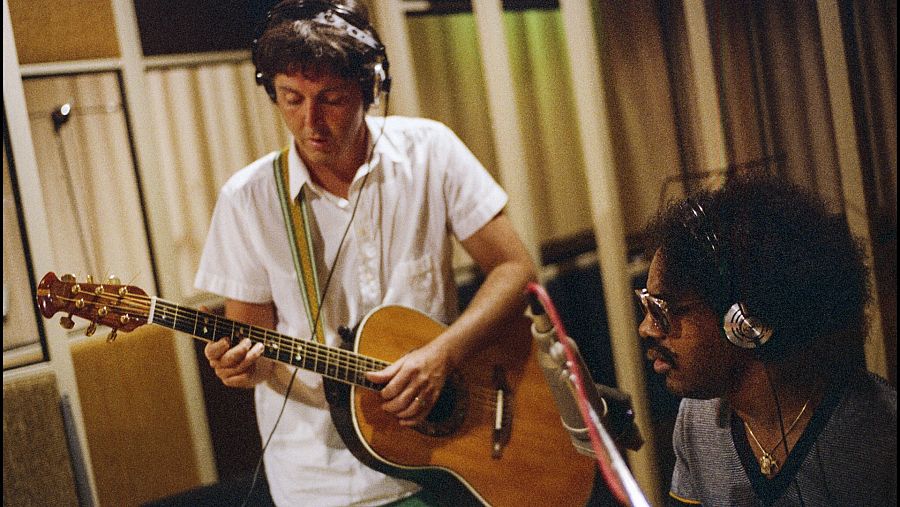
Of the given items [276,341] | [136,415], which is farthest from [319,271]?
[136,415]

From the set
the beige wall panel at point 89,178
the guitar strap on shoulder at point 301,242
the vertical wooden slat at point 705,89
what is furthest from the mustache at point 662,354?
the beige wall panel at point 89,178

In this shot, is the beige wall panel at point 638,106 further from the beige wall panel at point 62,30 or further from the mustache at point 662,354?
the beige wall panel at point 62,30

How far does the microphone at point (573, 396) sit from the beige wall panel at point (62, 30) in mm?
1042

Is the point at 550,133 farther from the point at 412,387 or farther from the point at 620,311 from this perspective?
the point at 412,387

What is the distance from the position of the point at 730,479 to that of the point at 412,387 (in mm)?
640

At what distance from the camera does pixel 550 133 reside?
2.87m

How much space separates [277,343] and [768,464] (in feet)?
2.86

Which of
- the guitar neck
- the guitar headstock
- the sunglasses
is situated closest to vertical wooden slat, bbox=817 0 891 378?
the sunglasses

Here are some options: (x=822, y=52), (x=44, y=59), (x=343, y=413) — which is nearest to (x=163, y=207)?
(x=44, y=59)

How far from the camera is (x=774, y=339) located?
3.63 feet

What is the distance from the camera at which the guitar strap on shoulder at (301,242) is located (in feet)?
5.23

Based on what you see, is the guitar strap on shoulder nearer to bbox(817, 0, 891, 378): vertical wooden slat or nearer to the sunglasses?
the sunglasses

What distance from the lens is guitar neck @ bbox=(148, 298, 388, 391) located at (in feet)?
4.45

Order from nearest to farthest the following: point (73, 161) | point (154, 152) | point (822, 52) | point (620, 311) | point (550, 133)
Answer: point (822, 52)
point (73, 161)
point (154, 152)
point (620, 311)
point (550, 133)
